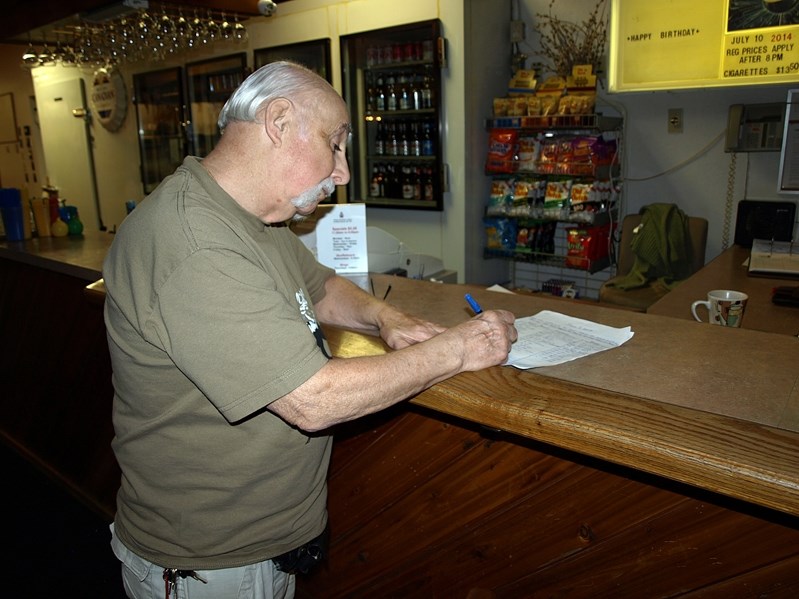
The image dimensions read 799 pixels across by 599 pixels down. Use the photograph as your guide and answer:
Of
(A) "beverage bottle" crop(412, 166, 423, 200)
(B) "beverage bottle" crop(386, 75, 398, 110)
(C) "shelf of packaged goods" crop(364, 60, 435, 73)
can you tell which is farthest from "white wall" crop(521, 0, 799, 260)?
(A) "beverage bottle" crop(412, 166, 423, 200)

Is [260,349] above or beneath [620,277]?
above

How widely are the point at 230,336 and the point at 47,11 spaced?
3698 mm

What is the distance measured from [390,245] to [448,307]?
0.90m

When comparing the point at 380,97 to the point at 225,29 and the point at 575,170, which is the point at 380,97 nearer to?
the point at 225,29

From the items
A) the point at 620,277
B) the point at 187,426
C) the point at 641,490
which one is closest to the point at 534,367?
the point at 641,490

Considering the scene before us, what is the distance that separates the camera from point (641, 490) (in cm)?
110

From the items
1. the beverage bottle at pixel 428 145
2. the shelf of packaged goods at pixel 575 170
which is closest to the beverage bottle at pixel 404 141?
the beverage bottle at pixel 428 145

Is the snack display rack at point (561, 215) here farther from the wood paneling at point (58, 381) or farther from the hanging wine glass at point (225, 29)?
the wood paneling at point (58, 381)

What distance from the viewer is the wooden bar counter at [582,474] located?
902mm

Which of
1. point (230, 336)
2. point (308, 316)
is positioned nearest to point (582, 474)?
point (308, 316)

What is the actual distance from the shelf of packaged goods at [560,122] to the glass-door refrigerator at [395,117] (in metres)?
0.46

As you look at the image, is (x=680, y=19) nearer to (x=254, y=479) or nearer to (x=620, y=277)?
(x=620, y=277)

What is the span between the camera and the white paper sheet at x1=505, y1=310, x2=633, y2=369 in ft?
4.04

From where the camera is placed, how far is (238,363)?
91cm
